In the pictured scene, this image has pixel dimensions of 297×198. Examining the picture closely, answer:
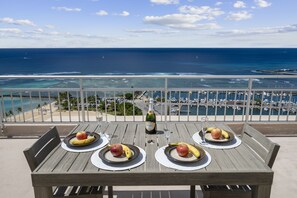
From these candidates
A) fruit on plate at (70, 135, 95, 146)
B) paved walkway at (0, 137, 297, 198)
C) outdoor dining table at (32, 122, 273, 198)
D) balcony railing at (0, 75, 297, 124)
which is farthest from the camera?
balcony railing at (0, 75, 297, 124)

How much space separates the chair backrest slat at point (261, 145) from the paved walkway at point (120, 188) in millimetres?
846

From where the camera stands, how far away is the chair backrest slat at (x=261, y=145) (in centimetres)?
→ 152

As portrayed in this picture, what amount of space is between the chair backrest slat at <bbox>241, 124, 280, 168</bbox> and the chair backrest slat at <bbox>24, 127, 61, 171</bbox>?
1.61 m

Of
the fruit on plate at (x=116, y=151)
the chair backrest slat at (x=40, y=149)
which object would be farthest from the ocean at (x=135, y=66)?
the fruit on plate at (x=116, y=151)

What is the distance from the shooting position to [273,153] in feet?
4.98

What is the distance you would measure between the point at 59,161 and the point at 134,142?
1.86 ft

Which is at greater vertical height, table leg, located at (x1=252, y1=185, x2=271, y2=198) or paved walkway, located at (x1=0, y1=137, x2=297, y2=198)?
table leg, located at (x1=252, y1=185, x2=271, y2=198)

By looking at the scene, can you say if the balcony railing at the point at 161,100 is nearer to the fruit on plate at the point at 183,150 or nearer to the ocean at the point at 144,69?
the fruit on plate at the point at 183,150

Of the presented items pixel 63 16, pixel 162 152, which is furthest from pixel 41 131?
pixel 63 16

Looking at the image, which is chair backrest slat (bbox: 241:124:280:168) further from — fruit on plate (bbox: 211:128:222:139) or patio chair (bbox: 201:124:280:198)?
fruit on plate (bbox: 211:128:222:139)

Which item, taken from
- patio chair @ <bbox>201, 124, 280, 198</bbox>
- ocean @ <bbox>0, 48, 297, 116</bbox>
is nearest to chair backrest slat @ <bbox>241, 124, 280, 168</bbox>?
patio chair @ <bbox>201, 124, 280, 198</bbox>

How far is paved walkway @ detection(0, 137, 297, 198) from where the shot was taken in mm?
2326

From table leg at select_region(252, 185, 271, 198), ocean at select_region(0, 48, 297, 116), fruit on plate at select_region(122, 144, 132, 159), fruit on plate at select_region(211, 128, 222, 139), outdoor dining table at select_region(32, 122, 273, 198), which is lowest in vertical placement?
ocean at select_region(0, 48, 297, 116)

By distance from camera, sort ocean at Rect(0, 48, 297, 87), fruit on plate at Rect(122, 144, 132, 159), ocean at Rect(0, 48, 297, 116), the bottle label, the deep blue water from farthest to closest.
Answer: the deep blue water → ocean at Rect(0, 48, 297, 87) → ocean at Rect(0, 48, 297, 116) → the bottle label → fruit on plate at Rect(122, 144, 132, 159)
